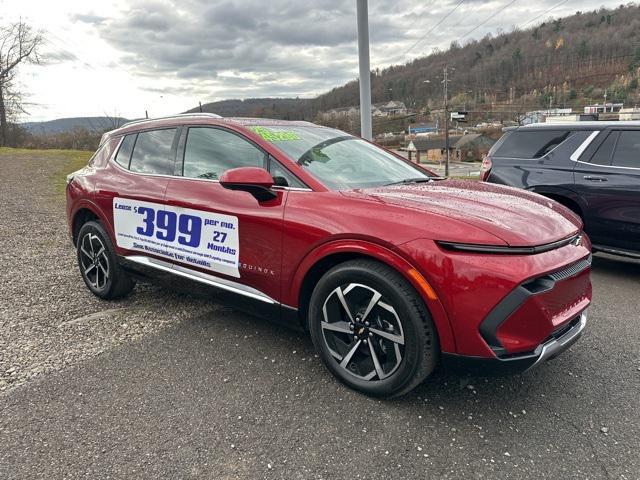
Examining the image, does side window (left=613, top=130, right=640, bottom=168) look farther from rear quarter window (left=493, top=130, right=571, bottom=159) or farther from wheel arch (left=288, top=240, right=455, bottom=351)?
wheel arch (left=288, top=240, right=455, bottom=351)

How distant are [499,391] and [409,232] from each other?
1.18 metres

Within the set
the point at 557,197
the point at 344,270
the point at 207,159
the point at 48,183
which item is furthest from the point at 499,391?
the point at 48,183

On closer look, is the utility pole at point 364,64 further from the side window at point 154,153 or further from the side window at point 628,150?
the side window at point 154,153

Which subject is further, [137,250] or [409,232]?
[137,250]

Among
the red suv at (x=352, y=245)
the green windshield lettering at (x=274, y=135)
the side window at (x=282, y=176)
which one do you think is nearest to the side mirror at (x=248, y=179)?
the red suv at (x=352, y=245)

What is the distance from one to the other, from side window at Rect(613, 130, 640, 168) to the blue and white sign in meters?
4.45

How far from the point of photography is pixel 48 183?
540 inches

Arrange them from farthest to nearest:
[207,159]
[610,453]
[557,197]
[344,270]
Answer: [557,197]
[207,159]
[344,270]
[610,453]

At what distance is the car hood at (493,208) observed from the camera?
229 centimetres

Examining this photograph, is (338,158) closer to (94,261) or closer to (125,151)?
(125,151)

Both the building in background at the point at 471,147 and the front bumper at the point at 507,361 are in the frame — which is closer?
the front bumper at the point at 507,361

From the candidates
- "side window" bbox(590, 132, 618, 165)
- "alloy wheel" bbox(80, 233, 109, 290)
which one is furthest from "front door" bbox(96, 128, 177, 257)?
"side window" bbox(590, 132, 618, 165)

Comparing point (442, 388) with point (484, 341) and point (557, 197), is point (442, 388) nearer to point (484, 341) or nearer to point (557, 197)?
point (484, 341)

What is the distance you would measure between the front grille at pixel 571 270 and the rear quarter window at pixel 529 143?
350 cm
